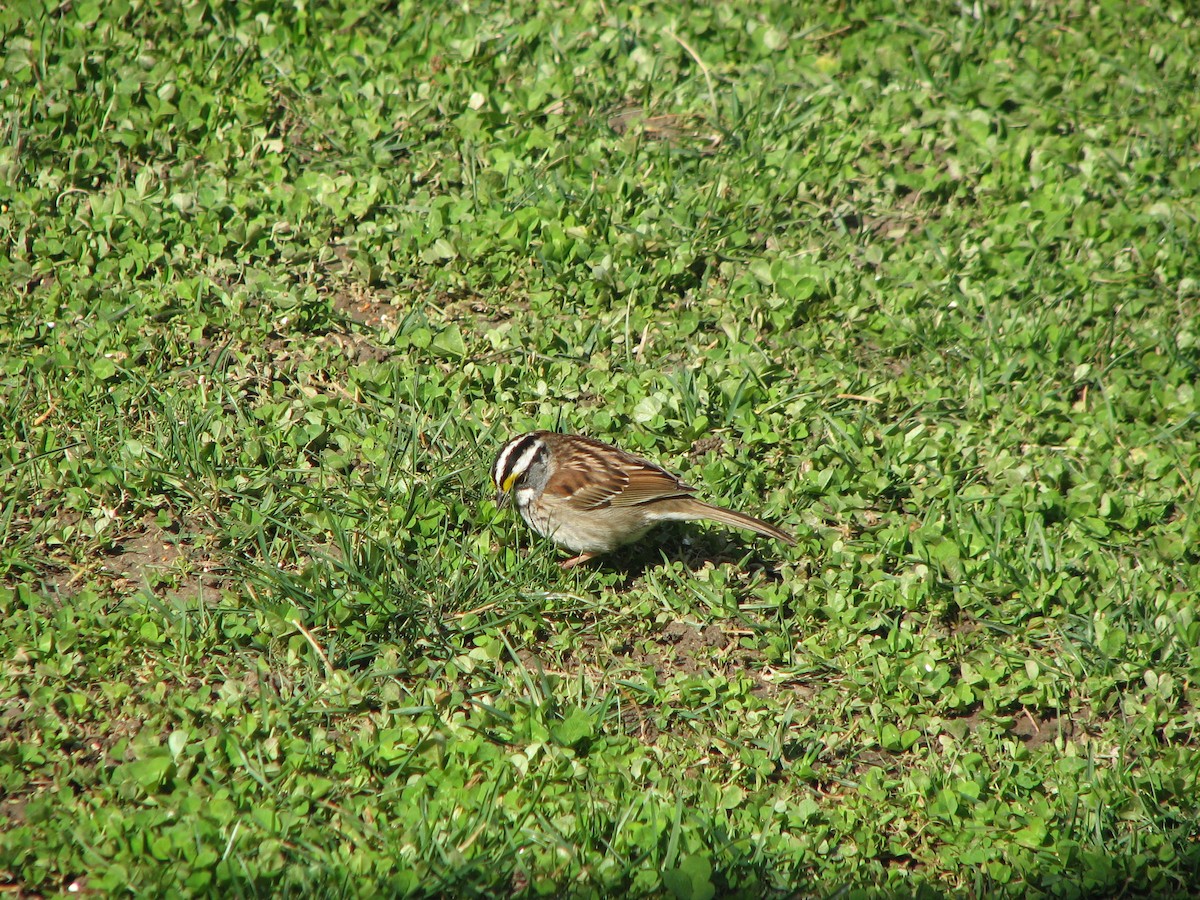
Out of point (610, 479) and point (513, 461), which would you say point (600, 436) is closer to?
point (610, 479)

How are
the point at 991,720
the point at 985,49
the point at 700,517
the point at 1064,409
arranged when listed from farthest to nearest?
the point at 985,49
the point at 1064,409
the point at 700,517
the point at 991,720

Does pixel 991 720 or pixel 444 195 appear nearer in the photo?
pixel 991 720

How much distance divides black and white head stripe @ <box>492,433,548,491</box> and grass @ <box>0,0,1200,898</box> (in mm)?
275

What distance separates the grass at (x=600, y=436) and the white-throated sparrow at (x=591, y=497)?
0.68 ft

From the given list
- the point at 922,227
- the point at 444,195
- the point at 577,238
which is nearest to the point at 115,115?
the point at 444,195

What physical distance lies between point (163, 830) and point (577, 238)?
4217mm

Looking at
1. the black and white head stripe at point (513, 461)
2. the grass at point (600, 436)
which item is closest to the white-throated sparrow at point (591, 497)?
the black and white head stripe at point (513, 461)

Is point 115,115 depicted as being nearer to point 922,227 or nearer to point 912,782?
point 922,227

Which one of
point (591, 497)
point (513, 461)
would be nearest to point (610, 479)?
point (591, 497)

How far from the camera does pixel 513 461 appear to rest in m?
5.48

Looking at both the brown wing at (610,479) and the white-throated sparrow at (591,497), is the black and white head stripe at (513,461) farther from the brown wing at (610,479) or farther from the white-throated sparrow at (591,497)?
the brown wing at (610,479)

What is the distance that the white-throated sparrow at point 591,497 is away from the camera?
18.1 feet

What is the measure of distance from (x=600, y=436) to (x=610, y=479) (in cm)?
61

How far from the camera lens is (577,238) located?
6945mm
